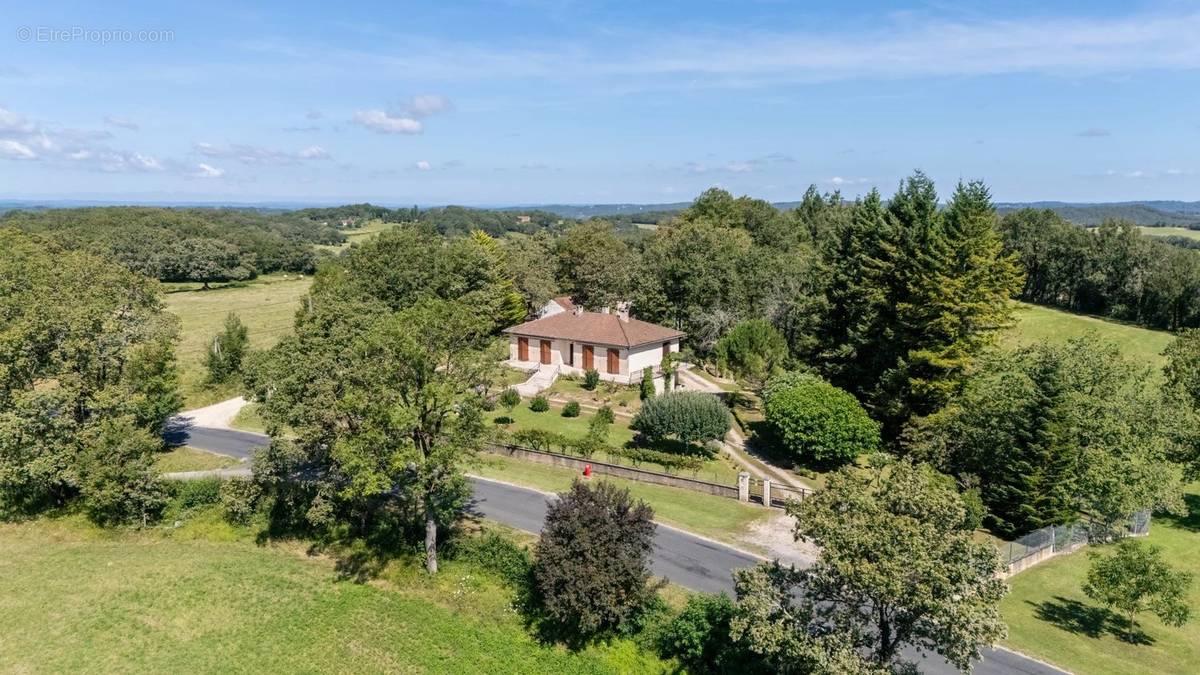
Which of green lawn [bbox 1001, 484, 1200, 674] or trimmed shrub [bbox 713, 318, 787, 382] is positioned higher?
trimmed shrub [bbox 713, 318, 787, 382]

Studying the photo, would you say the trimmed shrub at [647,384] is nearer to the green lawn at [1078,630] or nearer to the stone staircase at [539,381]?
the stone staircase at [539,381]

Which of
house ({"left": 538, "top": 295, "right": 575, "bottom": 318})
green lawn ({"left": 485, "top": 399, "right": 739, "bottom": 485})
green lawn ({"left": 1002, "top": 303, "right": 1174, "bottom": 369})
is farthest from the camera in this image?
green lawn ({"left": 1002, "top": 303, "right": 1174, "bottom": 369})

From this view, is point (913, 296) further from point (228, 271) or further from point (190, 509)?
point (228, 271)

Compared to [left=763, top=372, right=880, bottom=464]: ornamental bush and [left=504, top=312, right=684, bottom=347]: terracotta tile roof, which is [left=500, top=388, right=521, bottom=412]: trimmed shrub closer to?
[left=504, top=312, right=684, bottom=347]: terracotta tile roof

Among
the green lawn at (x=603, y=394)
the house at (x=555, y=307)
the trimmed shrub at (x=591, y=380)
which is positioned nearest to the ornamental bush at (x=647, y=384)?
the green lawn at (x=603, y=394)

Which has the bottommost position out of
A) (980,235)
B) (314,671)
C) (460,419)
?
(314,671)

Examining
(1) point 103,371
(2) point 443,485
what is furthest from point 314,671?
(1) point 103,371

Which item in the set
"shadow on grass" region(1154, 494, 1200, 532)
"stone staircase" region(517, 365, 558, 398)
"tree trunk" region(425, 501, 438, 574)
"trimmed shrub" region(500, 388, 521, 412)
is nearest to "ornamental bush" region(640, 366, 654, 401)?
"stone staircase" region(517, 365, 558, 398)
